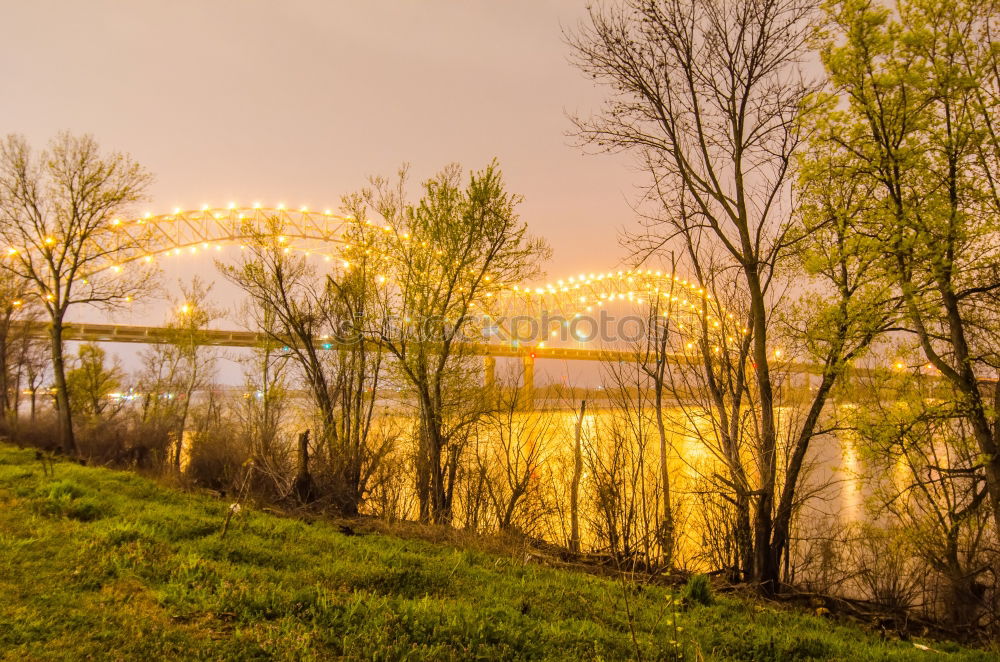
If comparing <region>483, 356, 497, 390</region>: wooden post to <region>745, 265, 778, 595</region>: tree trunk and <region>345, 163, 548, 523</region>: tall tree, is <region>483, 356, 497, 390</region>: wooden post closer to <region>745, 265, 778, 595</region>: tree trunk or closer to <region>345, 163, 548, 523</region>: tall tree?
<region>345, 163, 548, 523</region>: tall tree

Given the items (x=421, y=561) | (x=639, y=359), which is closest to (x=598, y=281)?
(x=639, y=359)

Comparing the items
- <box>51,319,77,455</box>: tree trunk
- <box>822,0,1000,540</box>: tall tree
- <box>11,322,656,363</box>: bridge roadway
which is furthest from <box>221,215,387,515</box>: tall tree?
<box>11,322,656,363</box>: bridge roadway

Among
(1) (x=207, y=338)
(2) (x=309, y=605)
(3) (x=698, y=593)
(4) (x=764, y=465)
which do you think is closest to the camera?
(2) (x=309, y=605)

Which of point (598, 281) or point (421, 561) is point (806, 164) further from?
point (598, 281)

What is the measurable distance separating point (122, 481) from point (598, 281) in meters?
62.2

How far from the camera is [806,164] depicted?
23.6ft

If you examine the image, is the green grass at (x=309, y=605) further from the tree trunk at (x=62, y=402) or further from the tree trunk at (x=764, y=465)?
the tree trunk at (x=62, y=402)

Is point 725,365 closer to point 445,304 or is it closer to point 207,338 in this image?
point 445,304

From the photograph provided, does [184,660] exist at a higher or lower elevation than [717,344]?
lower

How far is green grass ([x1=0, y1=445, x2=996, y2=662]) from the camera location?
381 centimetres

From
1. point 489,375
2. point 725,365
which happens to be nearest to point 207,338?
point 489,375

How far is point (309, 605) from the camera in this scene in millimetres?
4426

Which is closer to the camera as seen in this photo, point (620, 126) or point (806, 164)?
point (806, 164)

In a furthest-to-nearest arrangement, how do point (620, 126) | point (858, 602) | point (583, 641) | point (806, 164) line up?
point (620, 126)
point (858, 602)
point (806, 164)
point (583, 641)
